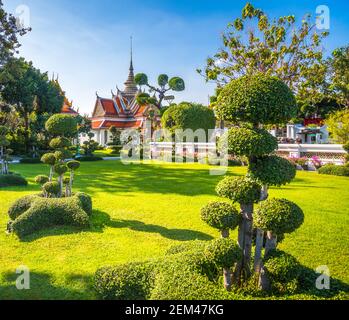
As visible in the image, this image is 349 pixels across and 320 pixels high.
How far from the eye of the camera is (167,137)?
32688mm

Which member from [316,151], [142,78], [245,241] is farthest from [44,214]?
[142,78]

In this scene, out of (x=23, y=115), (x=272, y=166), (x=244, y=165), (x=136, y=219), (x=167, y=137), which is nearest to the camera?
(x=272, y=166)

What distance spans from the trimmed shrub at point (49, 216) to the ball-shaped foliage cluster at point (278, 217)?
15.6 ft

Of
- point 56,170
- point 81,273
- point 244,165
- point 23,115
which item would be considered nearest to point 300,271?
point 81,273

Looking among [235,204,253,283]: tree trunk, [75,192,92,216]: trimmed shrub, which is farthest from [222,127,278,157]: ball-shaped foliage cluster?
[75,192,92,216]: trimmed shrub

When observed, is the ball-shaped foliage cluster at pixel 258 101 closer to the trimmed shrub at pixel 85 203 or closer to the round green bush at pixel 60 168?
the trimmed shrub at pixel 85 203

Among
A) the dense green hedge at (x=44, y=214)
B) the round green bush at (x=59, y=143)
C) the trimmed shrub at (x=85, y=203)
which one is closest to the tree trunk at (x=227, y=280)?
the dense green hedge at (x=44, y=214)

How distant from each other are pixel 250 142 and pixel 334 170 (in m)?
15.3

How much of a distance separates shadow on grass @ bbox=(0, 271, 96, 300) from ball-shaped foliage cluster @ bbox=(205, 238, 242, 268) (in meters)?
1.86

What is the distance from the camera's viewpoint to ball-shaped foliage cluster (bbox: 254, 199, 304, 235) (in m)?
4.20

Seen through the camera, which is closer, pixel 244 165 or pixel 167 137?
pixel 244 165
